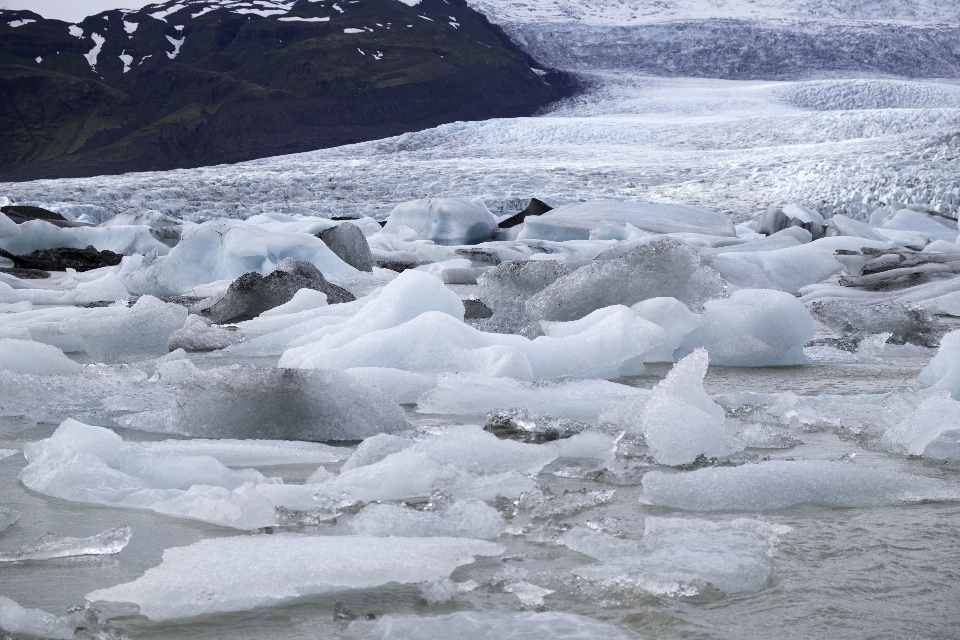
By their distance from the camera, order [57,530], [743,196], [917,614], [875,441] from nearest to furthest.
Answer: [917,614]
[57,530]
[875,441]
[743,196]

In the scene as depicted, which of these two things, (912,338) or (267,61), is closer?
(912,338)

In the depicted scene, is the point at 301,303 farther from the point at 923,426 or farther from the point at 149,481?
the point at 923,426

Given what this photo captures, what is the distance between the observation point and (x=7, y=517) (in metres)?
1.14

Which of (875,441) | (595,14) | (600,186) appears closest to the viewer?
(875,441)

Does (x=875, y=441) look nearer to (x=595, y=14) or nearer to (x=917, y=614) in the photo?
(x=917, y=614)

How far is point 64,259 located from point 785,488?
612 centimetres

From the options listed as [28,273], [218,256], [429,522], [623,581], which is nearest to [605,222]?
[218,256]

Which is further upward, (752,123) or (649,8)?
(649,8)

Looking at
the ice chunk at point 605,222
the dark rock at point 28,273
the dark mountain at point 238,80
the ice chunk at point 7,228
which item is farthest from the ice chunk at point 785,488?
the dark mountain at point 238,80

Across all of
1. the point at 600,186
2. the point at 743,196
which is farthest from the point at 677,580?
the point at 600,186

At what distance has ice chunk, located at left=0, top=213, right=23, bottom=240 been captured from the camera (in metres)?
6.58

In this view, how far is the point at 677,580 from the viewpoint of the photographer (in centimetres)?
93

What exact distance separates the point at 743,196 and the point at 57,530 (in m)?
9.38

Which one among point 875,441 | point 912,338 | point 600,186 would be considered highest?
point 875,441
